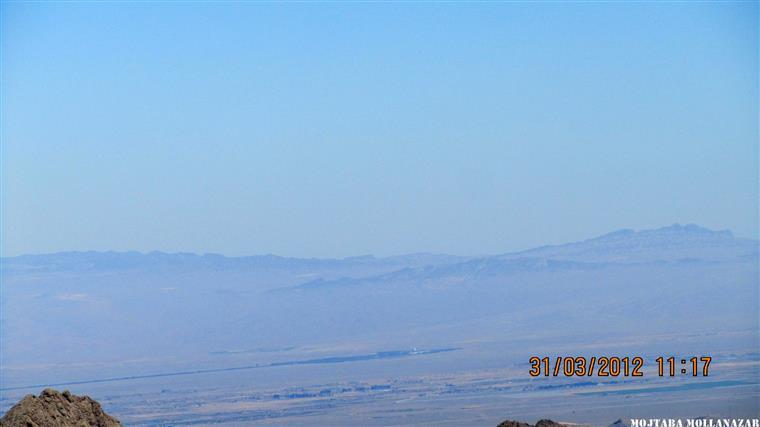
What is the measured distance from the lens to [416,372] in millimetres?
169125

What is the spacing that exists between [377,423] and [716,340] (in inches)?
2822

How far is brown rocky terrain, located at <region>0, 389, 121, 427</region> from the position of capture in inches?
1522

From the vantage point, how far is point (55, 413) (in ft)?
131

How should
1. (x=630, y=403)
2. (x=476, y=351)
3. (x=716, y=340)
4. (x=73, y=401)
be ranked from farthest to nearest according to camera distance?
(x=476, y=351)
(x=716, y=340)
(x=630, y=403)
(x=73, y=401)

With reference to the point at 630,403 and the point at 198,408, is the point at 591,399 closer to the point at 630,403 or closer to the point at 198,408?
the point at 630,403

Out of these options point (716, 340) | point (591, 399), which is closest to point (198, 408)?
point (591, 399)

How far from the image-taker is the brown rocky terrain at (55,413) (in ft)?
127

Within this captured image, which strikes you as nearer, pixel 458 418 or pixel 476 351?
pixel 458 418
